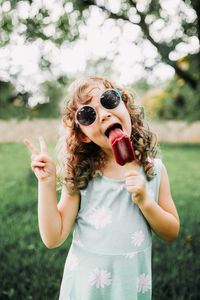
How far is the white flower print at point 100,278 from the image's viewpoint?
152 centimetres

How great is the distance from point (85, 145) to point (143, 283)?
812 mm

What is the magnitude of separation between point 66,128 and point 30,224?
8.51 ft

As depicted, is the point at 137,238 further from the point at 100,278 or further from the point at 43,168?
the point at 43,168

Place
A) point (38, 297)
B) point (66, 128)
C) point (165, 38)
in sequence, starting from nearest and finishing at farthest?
point (66, 128) → point (38, 297) → point (165, 38)

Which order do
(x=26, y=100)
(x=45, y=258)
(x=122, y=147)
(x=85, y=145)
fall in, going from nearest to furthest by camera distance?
(x=122, y=147)
(x=85, y=145)
(x=45, y=258)
(x=26, y=100)

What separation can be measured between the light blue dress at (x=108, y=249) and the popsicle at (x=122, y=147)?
23cm

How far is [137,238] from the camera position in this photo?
1.55 meters

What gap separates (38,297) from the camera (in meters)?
2.61

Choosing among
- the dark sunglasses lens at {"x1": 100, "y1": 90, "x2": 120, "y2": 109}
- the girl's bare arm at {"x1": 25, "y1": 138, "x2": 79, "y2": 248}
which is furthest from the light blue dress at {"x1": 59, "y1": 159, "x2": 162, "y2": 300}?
the dark sunglasses lens at {"x1": 100, "y1": 90, "x2": 120, "y2": 109}

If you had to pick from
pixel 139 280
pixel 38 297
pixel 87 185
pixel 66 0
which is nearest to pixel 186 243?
pixel 38 297

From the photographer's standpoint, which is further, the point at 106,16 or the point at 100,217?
the point at 106,16

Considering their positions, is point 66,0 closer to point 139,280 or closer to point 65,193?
point 65,193

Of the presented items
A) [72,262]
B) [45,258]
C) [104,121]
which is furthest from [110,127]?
[45,258]

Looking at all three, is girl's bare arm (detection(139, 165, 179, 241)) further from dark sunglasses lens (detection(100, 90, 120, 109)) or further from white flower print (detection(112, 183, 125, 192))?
dark sunglasses lens (detection(100, 90, 120, 109))
